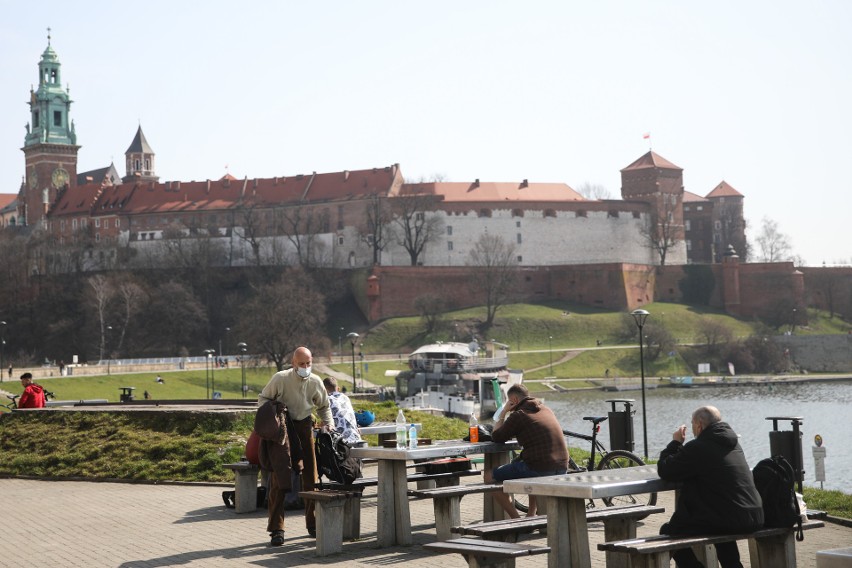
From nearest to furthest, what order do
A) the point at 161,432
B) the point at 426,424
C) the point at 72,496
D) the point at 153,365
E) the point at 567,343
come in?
Result: the point at 72,496 → the point at 161,432 → the point at 426,424 → the point at 153,365 → the point at 567,343

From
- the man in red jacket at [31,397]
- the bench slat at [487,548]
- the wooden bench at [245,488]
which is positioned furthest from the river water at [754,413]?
the bench slat at [487,548]

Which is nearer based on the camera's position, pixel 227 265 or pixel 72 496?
pixel 72 496

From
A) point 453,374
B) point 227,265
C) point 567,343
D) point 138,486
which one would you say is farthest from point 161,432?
point 227,265

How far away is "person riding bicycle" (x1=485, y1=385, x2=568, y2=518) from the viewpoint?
847cm

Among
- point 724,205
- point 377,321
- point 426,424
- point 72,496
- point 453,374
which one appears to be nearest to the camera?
point 72,496

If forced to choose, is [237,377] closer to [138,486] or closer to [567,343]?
[567,343]

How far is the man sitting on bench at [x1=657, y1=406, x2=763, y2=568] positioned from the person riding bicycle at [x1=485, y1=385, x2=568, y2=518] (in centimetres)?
169

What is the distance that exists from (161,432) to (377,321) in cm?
5860

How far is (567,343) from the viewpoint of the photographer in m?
68.1

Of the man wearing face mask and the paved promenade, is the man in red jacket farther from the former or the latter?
the man wearing face mask

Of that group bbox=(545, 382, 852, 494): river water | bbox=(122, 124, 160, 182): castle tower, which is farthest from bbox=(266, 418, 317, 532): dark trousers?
bbox=(122, 124, 160, 182): castle tower

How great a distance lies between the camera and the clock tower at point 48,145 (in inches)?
3497

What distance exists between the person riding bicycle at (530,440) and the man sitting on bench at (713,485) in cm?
169

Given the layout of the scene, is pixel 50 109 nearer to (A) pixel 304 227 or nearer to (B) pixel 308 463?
(A) pixel 304 227
